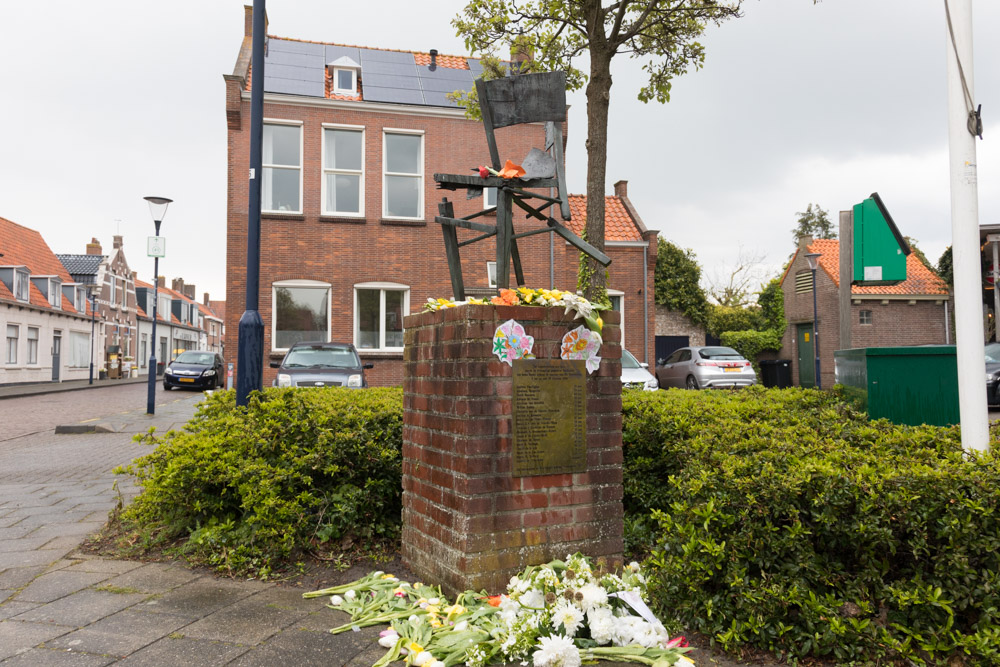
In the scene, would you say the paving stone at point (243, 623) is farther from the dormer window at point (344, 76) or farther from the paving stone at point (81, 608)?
the dormer window at point (344, 76)

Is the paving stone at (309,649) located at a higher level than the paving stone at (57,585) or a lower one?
lower

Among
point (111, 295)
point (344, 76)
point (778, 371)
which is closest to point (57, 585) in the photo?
point (344, 76)

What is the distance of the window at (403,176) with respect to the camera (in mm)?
19094

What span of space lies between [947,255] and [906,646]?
111 ft

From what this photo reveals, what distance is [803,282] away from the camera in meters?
33.0

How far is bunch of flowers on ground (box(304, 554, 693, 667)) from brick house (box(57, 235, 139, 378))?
147 feet

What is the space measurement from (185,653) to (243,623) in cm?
35

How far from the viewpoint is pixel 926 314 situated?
30.6 metres

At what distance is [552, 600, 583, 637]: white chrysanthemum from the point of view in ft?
9.10

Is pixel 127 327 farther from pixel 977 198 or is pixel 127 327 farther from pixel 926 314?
pixel 977 198

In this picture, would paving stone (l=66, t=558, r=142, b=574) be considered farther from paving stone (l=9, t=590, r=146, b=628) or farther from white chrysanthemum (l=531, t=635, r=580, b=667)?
white chrysanthemum (l=531, t=635, r=580, b=667)

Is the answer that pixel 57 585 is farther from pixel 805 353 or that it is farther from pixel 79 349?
pixel 79 349

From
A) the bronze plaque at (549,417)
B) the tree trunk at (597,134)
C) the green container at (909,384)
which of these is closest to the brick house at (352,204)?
the tree trunk at (597,134)

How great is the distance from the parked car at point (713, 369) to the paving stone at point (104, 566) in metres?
17.8
